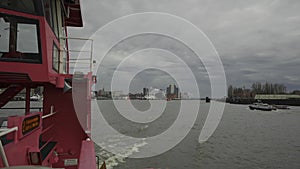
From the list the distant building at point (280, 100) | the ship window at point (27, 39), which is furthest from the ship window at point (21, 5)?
the distant building at point (280, 100)

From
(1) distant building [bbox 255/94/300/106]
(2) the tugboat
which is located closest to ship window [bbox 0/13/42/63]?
(2) the tugboat

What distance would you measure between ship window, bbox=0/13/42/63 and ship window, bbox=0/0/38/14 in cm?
16

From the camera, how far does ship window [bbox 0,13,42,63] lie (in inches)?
164

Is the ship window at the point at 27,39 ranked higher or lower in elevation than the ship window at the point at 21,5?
lower

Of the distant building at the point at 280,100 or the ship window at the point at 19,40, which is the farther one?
the distant building at the point at 280,100

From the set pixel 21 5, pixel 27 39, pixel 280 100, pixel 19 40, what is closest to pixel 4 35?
pixel 19 40

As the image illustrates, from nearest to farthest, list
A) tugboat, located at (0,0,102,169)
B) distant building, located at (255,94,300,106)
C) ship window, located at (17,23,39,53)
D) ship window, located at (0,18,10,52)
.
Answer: tugboat, located at (0,0,102,169) < ship window, located at (0,18,10,52) < ship window, located at (17,23,39,53) < distant building, located at (255,94,300,106)

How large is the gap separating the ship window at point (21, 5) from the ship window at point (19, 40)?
0.16 meters

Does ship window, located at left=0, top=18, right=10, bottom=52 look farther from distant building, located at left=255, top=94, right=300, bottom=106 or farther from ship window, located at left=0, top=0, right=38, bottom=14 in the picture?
distant building, located at left=255, top=94, right=300, bottom=106

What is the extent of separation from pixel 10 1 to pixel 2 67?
1215mm

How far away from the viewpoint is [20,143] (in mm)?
3338

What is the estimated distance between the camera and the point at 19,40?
14.3 feet

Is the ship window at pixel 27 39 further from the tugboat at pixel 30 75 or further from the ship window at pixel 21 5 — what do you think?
the ship window at pixel 21 5

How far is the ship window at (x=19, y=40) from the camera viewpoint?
13.7ft
